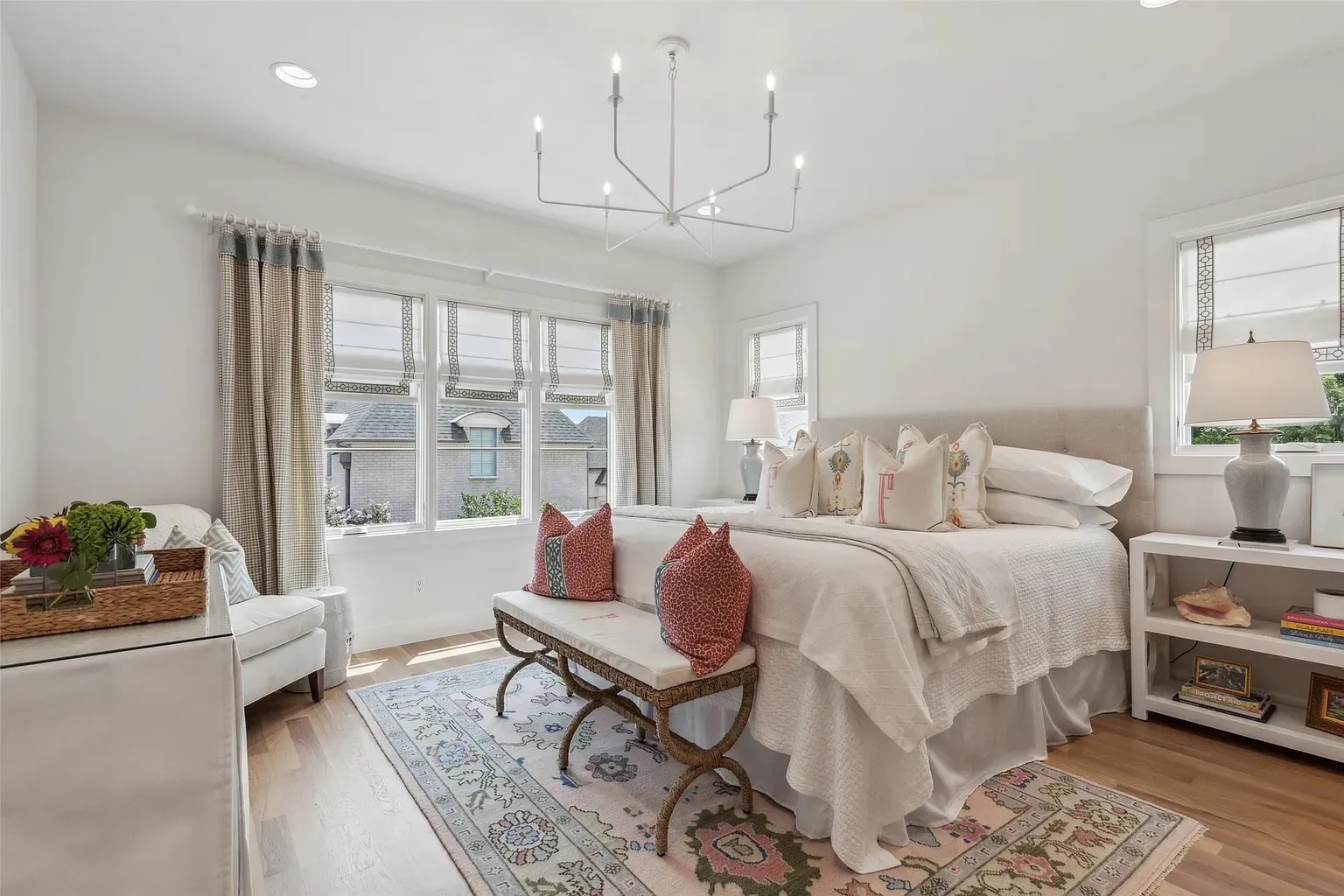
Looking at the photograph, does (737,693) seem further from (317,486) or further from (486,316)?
(486,316)

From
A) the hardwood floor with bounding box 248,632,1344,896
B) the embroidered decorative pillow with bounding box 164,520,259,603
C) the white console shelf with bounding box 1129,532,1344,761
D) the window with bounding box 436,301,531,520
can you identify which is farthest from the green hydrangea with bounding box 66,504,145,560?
the white console shelf with bounding box 1129,532,1344,761

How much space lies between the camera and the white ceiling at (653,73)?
2.28m

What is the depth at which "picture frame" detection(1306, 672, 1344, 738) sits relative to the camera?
2.25 meters

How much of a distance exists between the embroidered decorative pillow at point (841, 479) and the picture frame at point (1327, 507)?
1.74m

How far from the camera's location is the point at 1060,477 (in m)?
2.82

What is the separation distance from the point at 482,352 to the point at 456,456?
71 centimetres

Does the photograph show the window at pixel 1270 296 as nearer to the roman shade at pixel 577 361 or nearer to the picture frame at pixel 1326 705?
the picture frame at pixel 1326 705

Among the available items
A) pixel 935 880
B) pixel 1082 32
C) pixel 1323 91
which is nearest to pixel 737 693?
pixel 935 880

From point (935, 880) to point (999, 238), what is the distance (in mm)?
3197

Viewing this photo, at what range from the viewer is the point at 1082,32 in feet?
7.73

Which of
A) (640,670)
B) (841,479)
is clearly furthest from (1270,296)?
(640,670)

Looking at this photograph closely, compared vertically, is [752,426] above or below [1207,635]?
above

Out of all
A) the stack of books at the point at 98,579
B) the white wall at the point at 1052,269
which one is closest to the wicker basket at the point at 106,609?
the stack of books at the point at 98,579

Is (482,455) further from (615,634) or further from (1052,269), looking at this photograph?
(1052,269)
